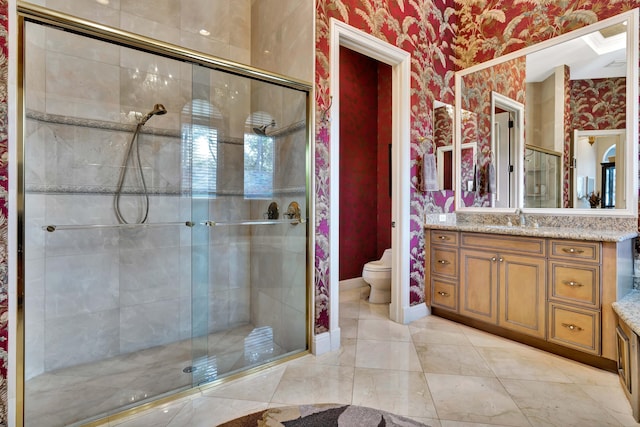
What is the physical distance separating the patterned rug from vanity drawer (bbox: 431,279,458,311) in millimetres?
1522

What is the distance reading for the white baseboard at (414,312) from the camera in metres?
2.83

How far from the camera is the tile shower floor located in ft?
5.14

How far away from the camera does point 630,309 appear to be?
179 centimetres

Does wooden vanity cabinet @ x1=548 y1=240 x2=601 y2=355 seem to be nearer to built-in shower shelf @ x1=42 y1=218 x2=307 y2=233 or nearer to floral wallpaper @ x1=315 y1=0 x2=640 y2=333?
floral wallpaper @ x1=315 y1=0 x2=640 y2=333

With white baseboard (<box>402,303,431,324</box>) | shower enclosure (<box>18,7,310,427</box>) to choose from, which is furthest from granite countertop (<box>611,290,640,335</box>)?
shower enclosure (<box>18,7,310,427</box>)

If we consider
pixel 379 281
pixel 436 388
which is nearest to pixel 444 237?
pixel 379 281

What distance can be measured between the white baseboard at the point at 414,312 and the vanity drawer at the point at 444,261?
359 mm

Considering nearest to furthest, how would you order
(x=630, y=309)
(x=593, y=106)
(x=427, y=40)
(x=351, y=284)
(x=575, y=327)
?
(x=630, y=309) < (x=575, y=327) < (x=593, y=106) < (x=427, y=40) < (x=351, y=284)

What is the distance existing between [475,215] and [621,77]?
147cm

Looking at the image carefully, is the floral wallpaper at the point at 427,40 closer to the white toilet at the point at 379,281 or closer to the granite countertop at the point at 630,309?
the white toilet at the point at 379,281

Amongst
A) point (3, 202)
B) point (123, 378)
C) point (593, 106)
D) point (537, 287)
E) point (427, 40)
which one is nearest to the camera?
point (3, 202)

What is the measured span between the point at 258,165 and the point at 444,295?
2.05 meters

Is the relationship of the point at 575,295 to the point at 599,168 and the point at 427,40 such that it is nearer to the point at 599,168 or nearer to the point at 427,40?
the point at 599,168

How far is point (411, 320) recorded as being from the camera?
9.44 feet
